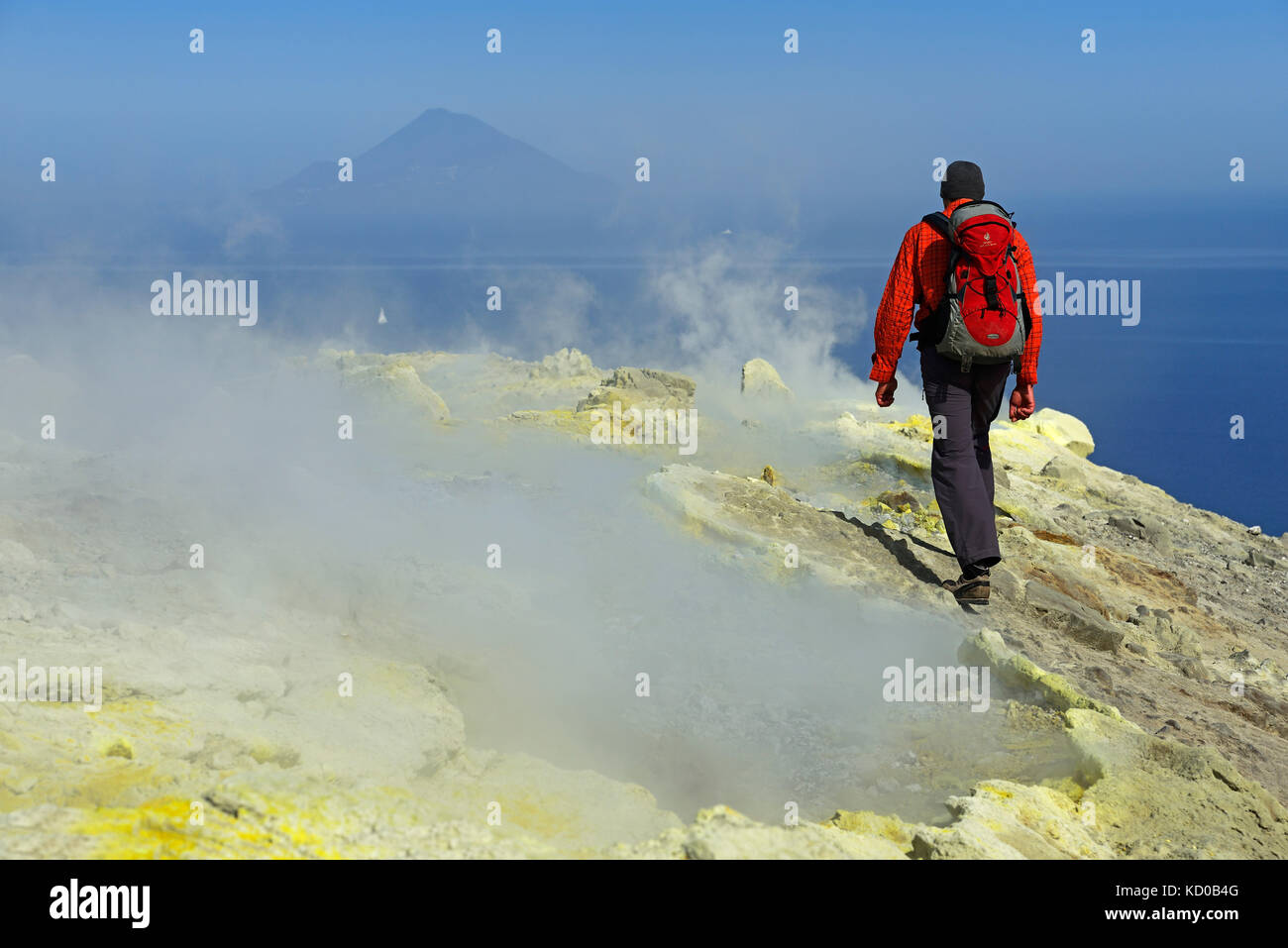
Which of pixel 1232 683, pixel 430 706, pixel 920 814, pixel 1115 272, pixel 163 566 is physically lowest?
pixel 1232 683

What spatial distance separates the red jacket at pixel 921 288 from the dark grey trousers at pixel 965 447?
243 millimetres

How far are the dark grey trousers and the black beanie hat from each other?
1180mm

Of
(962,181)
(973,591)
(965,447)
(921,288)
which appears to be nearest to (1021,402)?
(965,447)

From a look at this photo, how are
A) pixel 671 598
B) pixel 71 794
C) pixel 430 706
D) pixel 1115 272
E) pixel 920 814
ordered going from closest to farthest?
pixel 71 794
pixel 920 814
pixel 430 706
pixel 671 598
pixel 1115 272

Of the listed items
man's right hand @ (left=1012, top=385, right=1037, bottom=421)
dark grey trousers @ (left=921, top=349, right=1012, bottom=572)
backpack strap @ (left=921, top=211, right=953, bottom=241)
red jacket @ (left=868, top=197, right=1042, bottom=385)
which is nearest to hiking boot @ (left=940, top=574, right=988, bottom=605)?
dark grey trousers @ (left=921, top=349, right=1012, bottom=572)

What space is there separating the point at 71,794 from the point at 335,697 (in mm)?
1564

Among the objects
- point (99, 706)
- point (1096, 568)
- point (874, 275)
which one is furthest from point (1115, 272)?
point (99, 706)

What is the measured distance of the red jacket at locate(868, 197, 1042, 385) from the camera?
6.79 meters

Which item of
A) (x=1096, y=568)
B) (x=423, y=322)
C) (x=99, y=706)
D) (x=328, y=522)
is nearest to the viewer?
(x=99, y=706)

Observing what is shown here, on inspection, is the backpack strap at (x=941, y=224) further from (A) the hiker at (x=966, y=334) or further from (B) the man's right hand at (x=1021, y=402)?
(B) the man's right hand at (x=1021, y=402)

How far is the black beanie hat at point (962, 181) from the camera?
7012 mm

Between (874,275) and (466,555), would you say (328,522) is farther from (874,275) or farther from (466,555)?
(874,275)

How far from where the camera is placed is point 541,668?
20.7 ft

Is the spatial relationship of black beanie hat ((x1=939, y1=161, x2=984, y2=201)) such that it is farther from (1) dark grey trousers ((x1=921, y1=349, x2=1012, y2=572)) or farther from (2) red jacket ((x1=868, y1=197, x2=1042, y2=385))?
(1) dark grey trousers ((x1=921, y1=349, x2=1012, y2=572))
